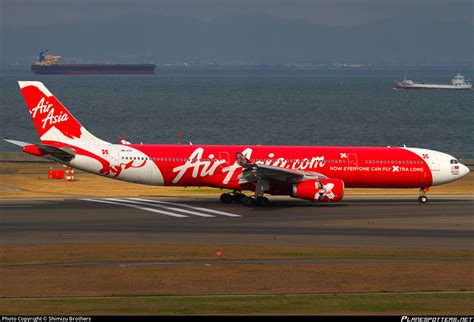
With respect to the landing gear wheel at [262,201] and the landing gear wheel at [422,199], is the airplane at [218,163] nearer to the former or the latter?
the landing gear wheel at [262,201]

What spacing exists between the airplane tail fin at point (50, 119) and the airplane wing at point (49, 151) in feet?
3.42

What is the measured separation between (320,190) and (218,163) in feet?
21.4

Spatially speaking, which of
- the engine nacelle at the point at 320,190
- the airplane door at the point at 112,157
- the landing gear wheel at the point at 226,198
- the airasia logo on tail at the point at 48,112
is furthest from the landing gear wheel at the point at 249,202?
the airasia logo on tail at the point at 48,112

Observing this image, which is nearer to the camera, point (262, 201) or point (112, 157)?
point (262, 201)

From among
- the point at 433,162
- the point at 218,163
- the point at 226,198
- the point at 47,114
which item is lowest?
the point at 226,198

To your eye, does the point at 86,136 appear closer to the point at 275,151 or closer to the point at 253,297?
the point at 275,151

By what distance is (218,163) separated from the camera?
56.9m

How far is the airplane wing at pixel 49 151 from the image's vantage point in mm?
54481

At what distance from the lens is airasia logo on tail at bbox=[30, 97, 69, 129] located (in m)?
56.8

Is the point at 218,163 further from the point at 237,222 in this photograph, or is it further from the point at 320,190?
the point at 237,222

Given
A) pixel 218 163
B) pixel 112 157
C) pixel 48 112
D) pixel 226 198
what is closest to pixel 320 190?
pixel 226 198

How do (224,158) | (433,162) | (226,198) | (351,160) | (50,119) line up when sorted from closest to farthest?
1. (50,119)
2. (224,158)
3. (226,198)
4. (351,160)
5. (433,162)

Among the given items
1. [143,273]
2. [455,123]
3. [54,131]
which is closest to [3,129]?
[455,123]

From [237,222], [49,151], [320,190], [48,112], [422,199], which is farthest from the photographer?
[422,199]
